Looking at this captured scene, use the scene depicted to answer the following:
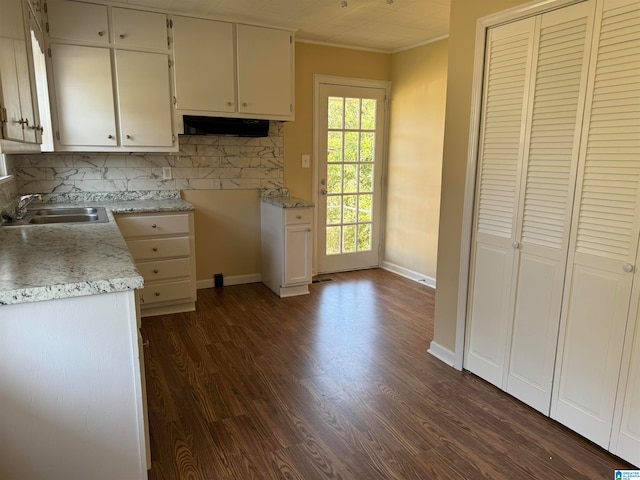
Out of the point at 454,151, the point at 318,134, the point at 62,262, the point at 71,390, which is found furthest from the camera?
the point at 318,134

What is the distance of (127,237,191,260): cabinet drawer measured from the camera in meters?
3.40

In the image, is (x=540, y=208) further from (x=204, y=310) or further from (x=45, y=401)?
(x=204, y=310)

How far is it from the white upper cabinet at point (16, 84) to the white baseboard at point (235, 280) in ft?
7.23

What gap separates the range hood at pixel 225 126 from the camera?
367 cm

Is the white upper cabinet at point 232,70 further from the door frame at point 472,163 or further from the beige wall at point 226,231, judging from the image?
the door frame at point 472,163

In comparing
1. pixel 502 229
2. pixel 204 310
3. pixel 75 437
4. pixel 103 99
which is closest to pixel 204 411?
pixel 75 437

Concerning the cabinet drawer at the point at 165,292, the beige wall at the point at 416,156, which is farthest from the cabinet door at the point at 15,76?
the beige wall at the point at 416,156

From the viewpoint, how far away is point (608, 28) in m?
1.84

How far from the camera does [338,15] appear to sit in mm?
3551

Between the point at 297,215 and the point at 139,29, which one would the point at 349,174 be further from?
the point at 139,29

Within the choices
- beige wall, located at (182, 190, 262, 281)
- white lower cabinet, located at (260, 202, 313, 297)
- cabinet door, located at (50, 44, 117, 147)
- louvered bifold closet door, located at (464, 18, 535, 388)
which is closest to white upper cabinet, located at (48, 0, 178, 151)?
cabinet door, located at (50, 44, 117, 147)

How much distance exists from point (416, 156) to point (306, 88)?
4.32 feet

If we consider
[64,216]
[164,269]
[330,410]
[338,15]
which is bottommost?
[330,410]

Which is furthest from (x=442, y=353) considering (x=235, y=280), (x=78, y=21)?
(x=78, y=21)
